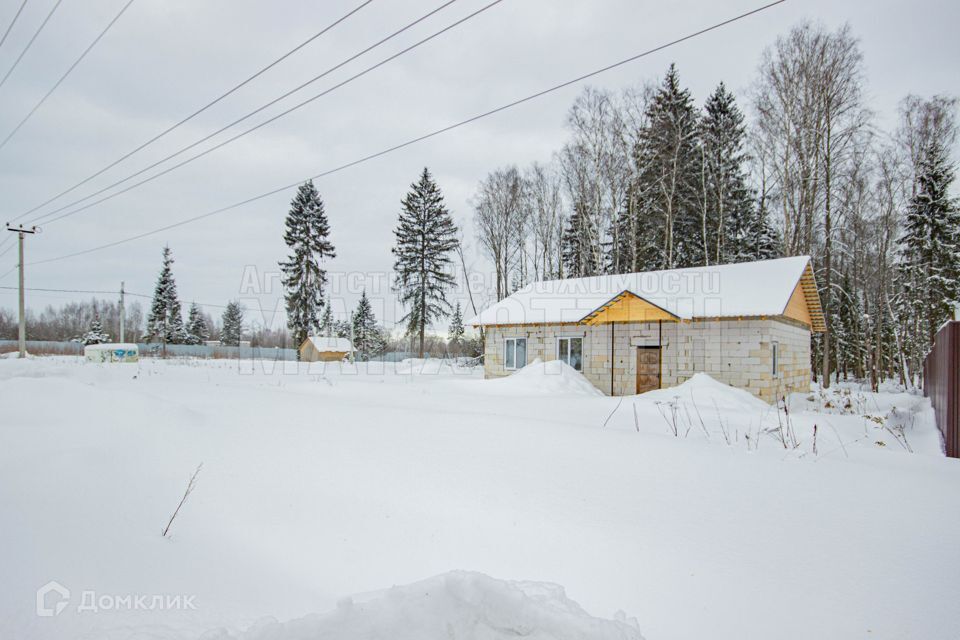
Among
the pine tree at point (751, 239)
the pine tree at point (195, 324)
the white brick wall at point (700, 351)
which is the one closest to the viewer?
the white brick wall at point (700, 351)

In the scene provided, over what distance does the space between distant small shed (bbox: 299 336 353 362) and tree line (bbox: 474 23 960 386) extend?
64.0ft

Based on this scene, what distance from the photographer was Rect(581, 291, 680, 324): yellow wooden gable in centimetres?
1225

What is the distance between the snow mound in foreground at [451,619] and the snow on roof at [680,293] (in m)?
11.3

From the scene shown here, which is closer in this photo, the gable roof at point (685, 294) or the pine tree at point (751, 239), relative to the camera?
the gable roof at point (685, 294)

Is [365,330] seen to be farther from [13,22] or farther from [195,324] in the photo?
[13,22]

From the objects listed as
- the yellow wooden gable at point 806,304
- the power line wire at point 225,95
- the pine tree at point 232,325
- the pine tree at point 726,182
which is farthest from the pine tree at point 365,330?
the yellow wooden gable at point 806,304

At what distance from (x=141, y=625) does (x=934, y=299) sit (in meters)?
27.1

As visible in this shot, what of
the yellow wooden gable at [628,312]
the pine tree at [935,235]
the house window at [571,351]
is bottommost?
the house window at [571,351]

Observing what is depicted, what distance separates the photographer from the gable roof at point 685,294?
12312mm

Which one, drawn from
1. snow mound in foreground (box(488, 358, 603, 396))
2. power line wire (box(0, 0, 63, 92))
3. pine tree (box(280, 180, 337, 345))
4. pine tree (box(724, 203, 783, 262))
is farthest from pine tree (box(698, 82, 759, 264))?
pine tree (box(280, 180, 337, 345))

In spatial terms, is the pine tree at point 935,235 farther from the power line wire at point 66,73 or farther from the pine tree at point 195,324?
the pine tree at point 195,324

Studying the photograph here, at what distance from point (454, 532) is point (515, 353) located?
13.3m

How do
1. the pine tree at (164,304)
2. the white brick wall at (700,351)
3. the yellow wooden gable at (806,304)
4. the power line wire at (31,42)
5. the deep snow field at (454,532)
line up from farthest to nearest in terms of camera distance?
the pine tree at (164,304) → the yellow wooden gable at (806,304) → the white brick wall at (700,351) → the power line wire at (31,42) → the deep snow field at (454,532)

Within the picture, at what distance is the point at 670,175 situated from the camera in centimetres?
2000
